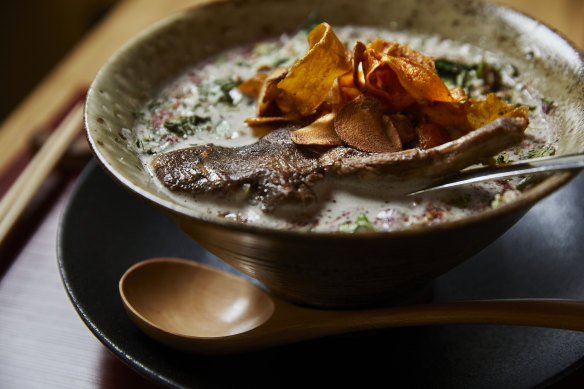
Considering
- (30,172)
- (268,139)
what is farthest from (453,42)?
(30,172)

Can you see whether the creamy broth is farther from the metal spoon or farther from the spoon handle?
the spoon handle

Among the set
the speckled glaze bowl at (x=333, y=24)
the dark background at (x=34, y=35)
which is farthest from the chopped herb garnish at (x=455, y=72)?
the dark background at (x=34, y=35)

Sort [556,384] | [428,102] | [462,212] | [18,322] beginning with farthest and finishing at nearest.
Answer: [18,322] → [428,102] → [556,384] → [462,212]

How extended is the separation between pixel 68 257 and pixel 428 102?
104 cm

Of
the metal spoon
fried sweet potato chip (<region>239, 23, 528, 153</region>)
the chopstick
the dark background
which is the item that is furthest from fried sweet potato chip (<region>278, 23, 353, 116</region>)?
the dark background

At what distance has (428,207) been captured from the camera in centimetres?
118

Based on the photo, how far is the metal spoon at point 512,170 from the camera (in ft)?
3.43

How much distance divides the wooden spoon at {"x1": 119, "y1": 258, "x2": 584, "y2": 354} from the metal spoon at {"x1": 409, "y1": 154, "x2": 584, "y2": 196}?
27 centimetres

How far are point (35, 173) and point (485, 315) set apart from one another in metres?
1.51

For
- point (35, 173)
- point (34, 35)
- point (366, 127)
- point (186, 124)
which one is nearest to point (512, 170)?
point (366, 127)

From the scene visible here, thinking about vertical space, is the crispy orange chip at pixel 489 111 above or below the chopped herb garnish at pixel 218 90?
above

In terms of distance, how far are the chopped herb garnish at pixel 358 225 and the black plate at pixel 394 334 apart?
0.35 metres

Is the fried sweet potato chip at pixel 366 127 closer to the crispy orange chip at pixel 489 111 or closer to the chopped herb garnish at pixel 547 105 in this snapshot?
the crispy orange chip at pixel 489 111

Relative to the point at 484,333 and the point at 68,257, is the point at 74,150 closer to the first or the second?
the point at 68,257
